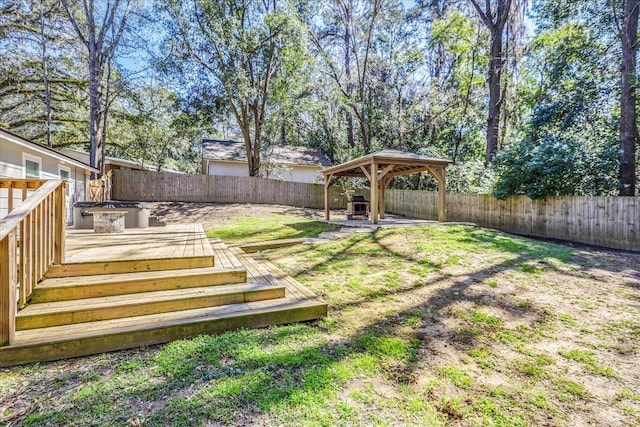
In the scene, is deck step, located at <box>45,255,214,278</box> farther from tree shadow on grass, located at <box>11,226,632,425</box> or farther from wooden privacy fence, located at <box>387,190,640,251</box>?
wooden privacy fence, located at <box>387,190,640,251</box>

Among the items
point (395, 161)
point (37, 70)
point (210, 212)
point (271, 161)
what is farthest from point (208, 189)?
point (395, 161)

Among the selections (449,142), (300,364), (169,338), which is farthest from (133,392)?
(449,142)

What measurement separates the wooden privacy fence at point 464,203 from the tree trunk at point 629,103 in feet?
4.50

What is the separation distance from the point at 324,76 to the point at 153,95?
10.2 metres

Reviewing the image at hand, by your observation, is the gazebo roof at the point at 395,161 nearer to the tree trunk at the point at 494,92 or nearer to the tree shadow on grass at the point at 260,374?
the tree trunk at the point at 494,92

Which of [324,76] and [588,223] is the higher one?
[324,76]

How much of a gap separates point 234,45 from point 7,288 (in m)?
14.9

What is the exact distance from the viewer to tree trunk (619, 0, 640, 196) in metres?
8.40

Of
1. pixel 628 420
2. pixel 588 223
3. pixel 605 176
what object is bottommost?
pixel 628 420

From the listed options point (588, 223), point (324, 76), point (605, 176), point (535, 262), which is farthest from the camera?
point (324, 76)

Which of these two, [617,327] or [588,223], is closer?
[617,327]

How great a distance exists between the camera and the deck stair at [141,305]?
245 centimetres

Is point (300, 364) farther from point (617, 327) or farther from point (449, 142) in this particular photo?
point (449, 142)

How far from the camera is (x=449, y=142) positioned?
17.1 metres
